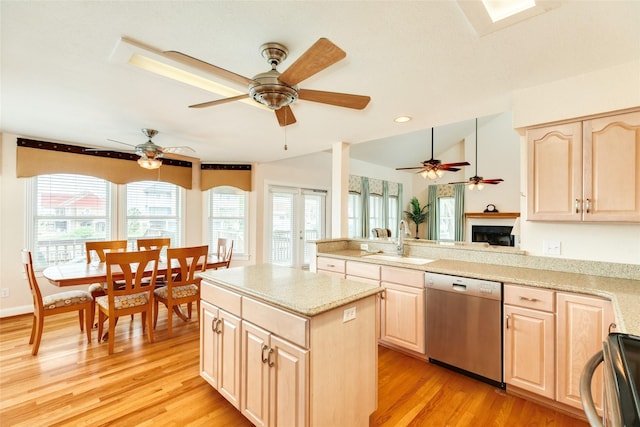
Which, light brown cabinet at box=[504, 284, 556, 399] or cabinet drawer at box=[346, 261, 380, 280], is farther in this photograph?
cabinet drawer at box=[346, 261, 380, 280]

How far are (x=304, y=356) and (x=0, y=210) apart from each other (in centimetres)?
462

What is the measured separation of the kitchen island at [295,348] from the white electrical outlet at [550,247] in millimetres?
1604

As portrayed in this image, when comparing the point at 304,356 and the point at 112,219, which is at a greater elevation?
the point at 112,219

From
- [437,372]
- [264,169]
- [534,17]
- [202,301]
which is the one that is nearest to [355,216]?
[264,169]

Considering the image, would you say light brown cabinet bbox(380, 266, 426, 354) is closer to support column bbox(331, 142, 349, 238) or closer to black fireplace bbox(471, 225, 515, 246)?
support column bbox(331, 142, 349, 238)

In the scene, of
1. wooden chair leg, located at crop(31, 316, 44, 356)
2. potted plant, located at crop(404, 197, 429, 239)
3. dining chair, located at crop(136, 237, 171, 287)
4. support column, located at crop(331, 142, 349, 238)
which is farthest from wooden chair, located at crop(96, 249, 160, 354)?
potted plant, located at crop(404, 197, 429, 239)

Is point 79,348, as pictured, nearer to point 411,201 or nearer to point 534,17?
point 534,17

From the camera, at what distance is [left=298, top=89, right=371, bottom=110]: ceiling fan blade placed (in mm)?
1740

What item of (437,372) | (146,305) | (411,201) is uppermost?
(411,201)

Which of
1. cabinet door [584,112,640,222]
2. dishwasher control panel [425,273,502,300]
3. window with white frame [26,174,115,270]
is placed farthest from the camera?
window with white frame [26,174,115,270]

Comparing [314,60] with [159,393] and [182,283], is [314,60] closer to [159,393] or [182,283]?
[159,393]

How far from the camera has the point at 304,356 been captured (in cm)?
141

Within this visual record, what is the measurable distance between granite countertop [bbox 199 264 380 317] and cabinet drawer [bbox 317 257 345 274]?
1062mm

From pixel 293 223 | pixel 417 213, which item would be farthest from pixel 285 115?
pixel 417 213
